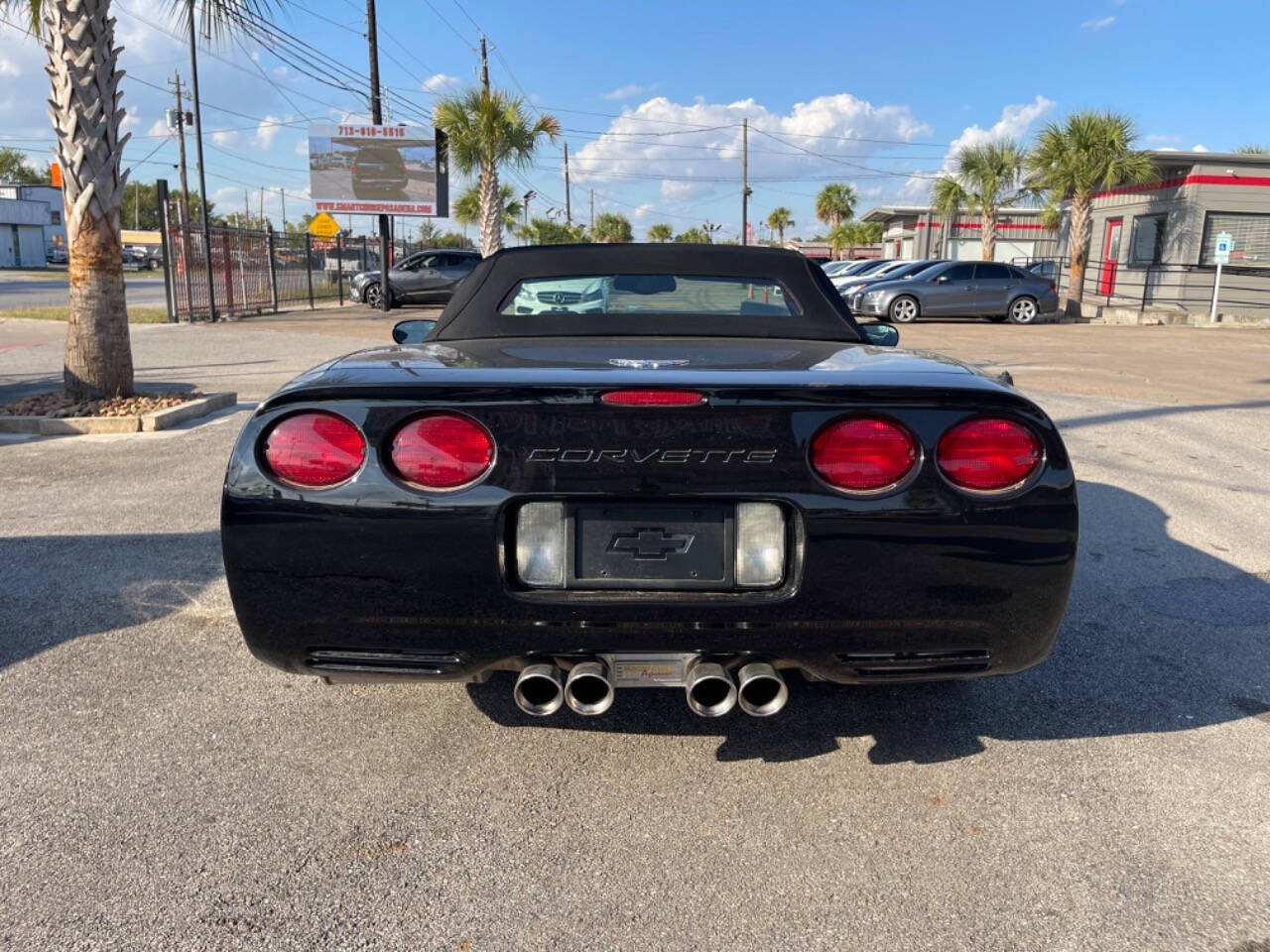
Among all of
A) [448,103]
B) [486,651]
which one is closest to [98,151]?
[486,651]

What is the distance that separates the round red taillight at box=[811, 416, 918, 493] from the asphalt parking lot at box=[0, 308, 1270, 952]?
89 centimetres

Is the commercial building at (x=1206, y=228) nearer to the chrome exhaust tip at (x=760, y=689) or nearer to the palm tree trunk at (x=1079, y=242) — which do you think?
the palm tree trunk at (x=1079, y=242)

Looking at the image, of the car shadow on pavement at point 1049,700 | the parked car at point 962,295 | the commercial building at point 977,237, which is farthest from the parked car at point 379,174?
the commercial building at point 977,237

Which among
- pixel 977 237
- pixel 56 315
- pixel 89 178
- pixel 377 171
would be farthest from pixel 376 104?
pixel 977 237

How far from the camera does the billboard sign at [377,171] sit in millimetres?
24922

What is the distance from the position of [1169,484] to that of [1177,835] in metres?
4.59

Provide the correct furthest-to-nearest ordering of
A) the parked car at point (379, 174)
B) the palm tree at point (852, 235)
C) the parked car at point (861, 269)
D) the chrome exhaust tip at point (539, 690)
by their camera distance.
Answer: the palm tree at point (852, 235) → the parked car at point (861, 269) → the parked car at point (379, 174) → the chrome exhaust tip at point (539, 690)

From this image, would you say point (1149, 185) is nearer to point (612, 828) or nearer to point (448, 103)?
point (448, 103)

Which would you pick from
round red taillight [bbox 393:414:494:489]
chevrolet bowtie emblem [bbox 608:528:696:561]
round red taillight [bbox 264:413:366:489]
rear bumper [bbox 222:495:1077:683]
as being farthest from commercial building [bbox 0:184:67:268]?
chevrolet bowtie emblem [bbox 608:528:696:561]

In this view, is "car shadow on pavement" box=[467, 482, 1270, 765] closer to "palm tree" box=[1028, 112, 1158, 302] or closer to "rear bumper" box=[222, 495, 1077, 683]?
"rear bumper" box=[222, 495, 1077, 683]

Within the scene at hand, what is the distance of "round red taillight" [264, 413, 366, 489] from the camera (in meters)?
2.40

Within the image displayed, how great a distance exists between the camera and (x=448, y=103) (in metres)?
25.8

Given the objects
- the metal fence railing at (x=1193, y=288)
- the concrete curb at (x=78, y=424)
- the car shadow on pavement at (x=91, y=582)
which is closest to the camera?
the car shadow on pavement at (x=91, y=582)

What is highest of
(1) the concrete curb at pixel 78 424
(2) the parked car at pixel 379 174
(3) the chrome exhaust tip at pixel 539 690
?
(2) the parked car at pixel 379 174
